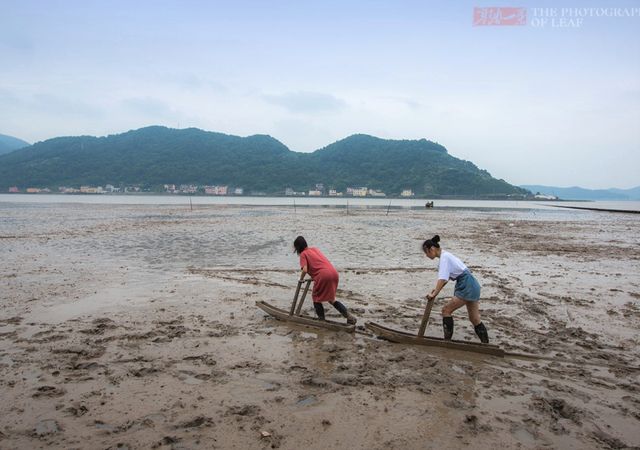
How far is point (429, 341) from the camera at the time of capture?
608 centimetres

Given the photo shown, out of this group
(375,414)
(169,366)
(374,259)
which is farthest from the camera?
(374,259)

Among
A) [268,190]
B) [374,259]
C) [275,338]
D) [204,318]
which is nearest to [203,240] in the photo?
[374,259]

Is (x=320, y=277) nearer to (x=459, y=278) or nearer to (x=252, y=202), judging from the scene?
(x=459, y=278)

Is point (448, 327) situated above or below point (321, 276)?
below

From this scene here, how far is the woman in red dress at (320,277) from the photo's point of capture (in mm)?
7016

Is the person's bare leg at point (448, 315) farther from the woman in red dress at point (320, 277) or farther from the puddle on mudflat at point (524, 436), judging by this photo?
the puddle on mudflat at point (524, 436)

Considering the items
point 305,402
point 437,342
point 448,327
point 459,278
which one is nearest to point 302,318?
point 437,342

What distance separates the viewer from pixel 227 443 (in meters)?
3.68

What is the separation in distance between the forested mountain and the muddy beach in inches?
5745

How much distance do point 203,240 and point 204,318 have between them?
12.8 m

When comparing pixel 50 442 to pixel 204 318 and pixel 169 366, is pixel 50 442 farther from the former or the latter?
pixel 204 318

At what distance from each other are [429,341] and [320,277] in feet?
7.01

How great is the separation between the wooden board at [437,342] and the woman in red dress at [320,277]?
2.52 ft

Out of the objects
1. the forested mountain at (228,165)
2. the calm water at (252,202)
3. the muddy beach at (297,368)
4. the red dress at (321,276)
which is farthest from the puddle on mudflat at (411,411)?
the forested mountain at (228,165)
